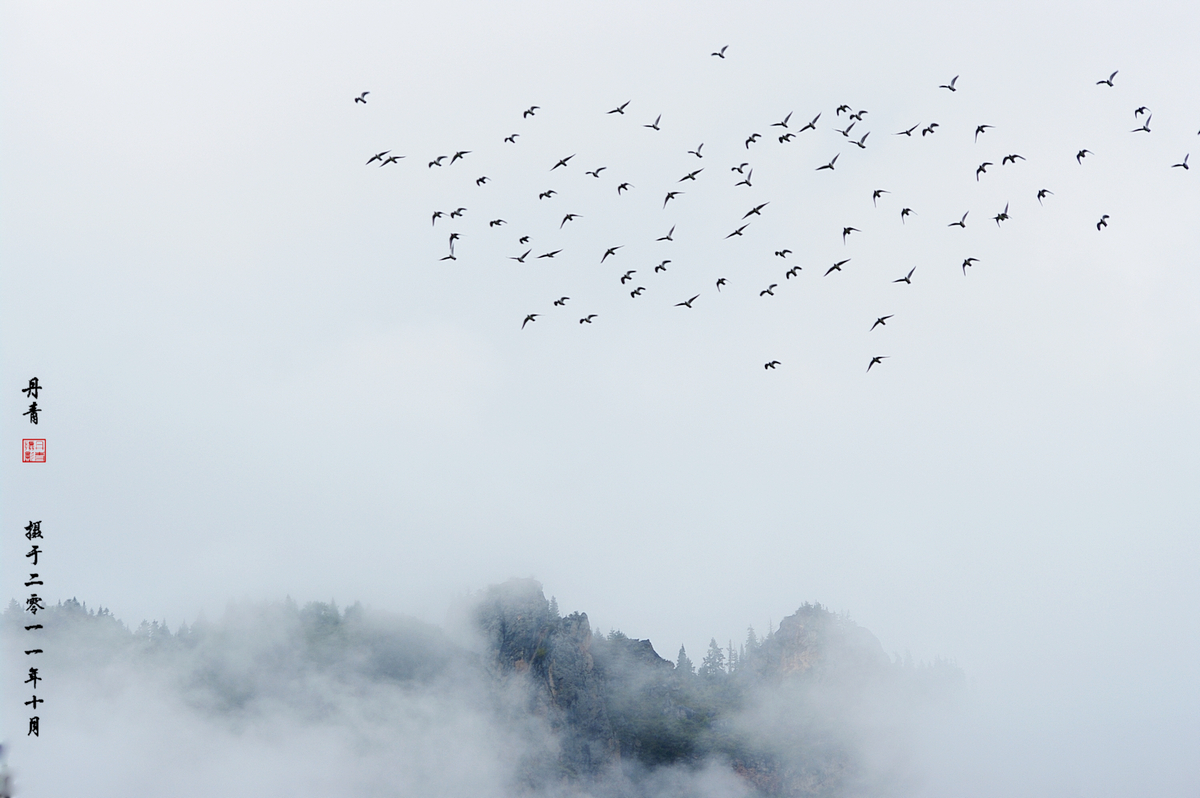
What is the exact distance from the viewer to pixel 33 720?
328 feet

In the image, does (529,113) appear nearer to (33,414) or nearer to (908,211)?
(908,211)

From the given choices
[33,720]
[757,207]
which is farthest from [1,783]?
[757,207]

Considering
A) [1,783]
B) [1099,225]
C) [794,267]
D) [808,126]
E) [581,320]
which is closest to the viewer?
[1,783]

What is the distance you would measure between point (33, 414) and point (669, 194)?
72.7 metres

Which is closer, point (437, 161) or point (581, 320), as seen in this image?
point (437, 161)

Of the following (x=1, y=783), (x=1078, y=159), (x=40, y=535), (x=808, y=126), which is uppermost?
(x=808, y=126)

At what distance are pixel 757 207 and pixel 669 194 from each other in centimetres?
1074

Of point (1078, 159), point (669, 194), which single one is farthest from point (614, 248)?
point (1078, 159)

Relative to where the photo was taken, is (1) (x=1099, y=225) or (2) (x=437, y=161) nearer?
(1) (x=1099, y=225)

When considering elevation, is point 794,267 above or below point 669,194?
below

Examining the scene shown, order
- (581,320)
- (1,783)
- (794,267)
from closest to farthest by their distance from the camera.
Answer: (1,783), (794,267), (581,320)

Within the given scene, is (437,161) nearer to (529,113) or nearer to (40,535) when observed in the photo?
(529,113)

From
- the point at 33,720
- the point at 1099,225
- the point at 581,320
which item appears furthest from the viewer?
the point at 581,320

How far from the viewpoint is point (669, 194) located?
12650 centimetres
